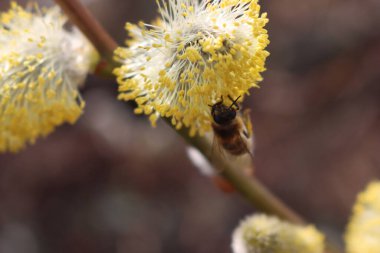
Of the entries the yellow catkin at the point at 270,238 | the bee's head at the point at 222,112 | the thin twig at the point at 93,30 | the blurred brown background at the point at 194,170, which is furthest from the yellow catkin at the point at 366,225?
the blurred brown background at the point at 194,170

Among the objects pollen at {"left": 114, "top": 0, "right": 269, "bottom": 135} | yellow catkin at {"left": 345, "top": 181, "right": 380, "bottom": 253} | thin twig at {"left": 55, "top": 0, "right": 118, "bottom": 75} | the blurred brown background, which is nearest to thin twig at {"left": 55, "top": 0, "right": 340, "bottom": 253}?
thin twig at {"left": 55, "top": 0, "right": 118, "bottom": 75}

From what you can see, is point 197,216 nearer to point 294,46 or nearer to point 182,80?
point 294,46

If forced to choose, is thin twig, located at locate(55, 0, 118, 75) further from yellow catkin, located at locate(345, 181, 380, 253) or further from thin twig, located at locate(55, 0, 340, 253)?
yellow catkin, located at locate(345, 181, 380, 253)

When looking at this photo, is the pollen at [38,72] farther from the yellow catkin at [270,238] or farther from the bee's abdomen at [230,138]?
the yellow catkin at [270,238]

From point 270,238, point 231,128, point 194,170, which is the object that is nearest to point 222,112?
point 231,128

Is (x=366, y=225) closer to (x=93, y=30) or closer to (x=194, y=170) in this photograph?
(x=93, y=30)
